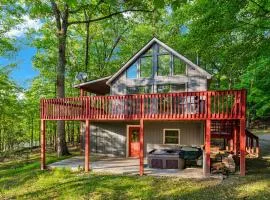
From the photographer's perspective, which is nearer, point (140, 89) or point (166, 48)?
point (166, 48)

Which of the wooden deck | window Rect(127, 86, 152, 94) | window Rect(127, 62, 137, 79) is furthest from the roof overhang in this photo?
the wooden deck

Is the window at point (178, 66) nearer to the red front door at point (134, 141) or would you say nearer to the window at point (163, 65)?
the window at point (163, 65)

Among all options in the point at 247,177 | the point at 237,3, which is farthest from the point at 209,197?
the point at 237,3

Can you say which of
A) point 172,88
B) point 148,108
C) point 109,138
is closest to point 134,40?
point 109,138

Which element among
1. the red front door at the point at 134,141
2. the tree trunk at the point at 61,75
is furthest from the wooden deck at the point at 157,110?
the tree trunk at the point at 61,75

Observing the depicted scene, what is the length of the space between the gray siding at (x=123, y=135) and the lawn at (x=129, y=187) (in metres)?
4.64

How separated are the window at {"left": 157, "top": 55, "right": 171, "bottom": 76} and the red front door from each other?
14.3ft

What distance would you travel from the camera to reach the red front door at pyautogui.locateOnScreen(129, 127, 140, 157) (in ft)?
72.5

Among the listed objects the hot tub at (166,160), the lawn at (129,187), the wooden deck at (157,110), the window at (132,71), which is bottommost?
the lawn at (129,187)

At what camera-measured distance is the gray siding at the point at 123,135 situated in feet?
66.0

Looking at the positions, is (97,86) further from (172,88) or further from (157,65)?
(172,88)

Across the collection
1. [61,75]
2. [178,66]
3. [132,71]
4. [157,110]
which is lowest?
[157,110]

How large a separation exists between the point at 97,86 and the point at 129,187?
12.3 meters

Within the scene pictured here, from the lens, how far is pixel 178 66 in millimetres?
20641
